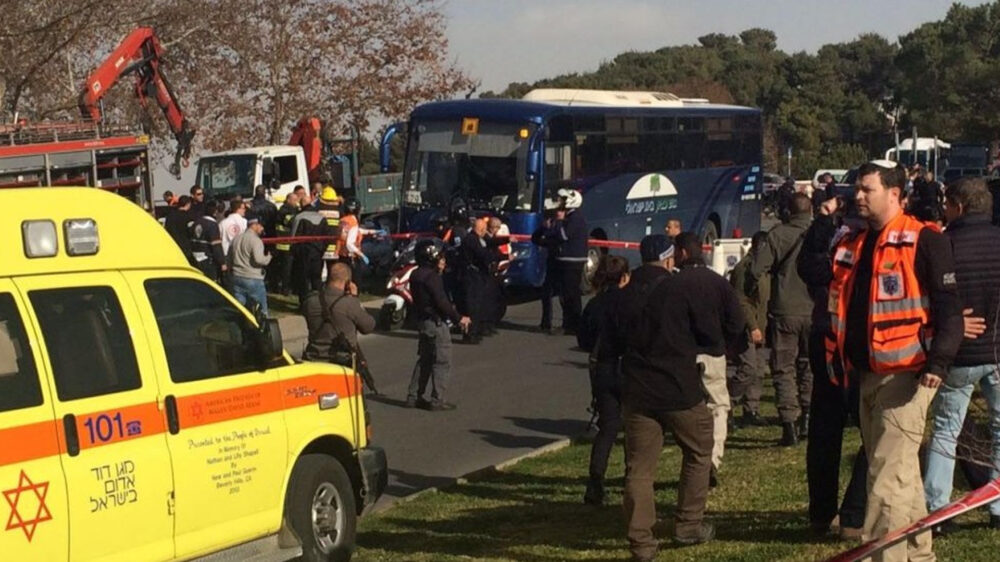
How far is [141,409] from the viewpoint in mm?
7449

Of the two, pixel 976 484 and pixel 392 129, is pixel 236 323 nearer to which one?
pixel 976 484

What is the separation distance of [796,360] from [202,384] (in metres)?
6.23

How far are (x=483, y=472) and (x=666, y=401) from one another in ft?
13.1

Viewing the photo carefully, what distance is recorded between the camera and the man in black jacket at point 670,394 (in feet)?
27.2

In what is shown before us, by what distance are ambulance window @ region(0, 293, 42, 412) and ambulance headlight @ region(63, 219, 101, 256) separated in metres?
0.57

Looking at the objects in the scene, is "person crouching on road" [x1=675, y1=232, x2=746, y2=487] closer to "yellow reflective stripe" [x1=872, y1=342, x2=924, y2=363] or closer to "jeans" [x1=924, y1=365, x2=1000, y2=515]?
"jeans" [x1=924, y1=365, x2=1000, y2=515]

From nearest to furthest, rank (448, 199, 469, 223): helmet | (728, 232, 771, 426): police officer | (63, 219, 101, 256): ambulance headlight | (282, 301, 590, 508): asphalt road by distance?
(63, 219, 101, 256): ambulance headlight < (728, 232, 771, 426): police officer < (282, 301, 590, 508): asphalt road < (448, 199, 469, 223): helmet

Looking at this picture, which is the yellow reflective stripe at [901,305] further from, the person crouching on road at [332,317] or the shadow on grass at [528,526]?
the person crouching on road at [332,317]

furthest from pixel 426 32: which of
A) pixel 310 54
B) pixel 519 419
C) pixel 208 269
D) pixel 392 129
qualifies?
pixel 519 419

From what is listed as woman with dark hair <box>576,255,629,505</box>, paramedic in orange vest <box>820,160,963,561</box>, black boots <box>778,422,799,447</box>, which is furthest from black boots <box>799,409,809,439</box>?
paramedic in orange vest <box>820,160,963,561</box>

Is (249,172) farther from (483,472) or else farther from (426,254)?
(483,472)

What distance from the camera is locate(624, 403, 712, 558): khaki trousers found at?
27.0ft

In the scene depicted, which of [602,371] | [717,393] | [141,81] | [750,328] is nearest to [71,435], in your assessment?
[602,371]

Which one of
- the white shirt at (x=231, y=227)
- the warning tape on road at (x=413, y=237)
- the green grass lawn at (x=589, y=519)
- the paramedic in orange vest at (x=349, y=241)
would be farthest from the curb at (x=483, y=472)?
the paramedic in orange vest at (x=349, y=241)
